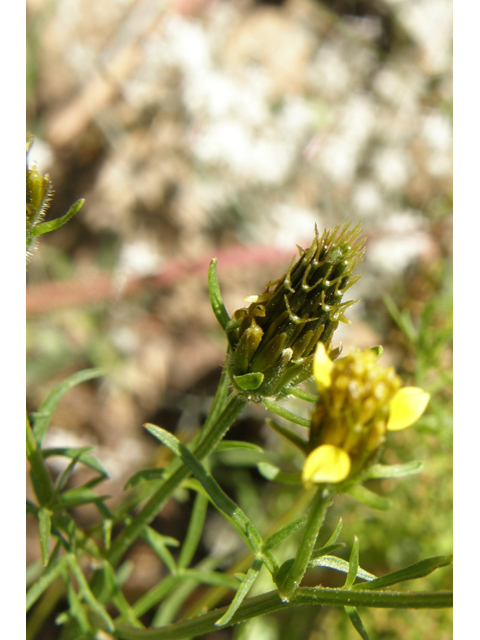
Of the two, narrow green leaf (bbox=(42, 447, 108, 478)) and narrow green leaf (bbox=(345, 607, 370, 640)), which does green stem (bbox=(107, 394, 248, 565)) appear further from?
narrow green leaf (bbox=(345, 607, 370, 640))

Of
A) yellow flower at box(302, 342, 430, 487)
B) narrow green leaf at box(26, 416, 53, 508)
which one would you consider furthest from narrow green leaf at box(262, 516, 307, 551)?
narrow green leaf at box(26, 416, 53, 508)

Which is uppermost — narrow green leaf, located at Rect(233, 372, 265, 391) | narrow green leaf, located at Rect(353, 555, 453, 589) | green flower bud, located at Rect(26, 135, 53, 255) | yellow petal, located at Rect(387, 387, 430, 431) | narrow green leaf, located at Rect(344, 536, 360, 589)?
green flower bud, located at Rect(26, 135, 53, 255)

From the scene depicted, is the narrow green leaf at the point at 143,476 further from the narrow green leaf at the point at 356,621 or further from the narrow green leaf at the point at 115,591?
the narrow green leaf at the point at 356,621

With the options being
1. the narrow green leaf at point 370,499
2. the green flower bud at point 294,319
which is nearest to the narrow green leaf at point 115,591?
the green flower bud at point 294,319

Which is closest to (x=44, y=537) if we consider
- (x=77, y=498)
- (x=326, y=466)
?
(x=77, y=498)

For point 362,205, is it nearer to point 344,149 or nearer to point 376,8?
point 344,149
